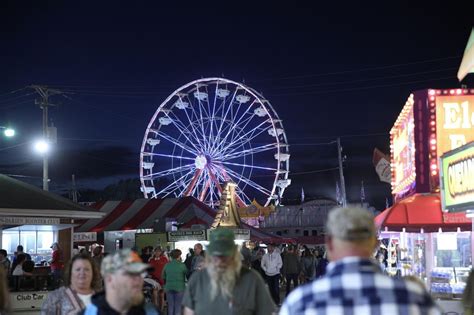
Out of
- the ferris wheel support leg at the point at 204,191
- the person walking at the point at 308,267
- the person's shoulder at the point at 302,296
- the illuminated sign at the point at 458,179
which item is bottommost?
the person walking at the point at 308,267

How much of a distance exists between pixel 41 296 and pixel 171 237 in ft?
27.4

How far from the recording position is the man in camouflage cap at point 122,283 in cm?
343

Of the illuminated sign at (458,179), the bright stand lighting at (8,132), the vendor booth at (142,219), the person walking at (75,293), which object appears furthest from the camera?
the vendor booth at (142,219)

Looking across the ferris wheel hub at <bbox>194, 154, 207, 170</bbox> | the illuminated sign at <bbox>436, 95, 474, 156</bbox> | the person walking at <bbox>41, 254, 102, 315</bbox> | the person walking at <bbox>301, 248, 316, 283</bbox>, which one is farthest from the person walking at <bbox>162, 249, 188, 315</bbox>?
the ferris wheel hub at <bbox>194, 154, 207, 170</bbox>

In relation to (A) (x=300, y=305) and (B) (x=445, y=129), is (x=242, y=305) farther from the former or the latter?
(B) (x=445, y=129)

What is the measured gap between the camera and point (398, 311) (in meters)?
2.71

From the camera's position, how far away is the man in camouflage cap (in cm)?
343

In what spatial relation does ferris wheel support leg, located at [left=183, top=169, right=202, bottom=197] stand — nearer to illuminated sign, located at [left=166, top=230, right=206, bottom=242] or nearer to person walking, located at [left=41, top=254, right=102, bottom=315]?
illuminated sign, located at [left=166, top=230, right=206, bottom=242]

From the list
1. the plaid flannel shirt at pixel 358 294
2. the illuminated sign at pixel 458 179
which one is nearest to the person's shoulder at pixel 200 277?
the plaid flannel shirt at pixel 358 294

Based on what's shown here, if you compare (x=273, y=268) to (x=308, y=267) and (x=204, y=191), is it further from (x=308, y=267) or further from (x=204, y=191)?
(x=204, y=191)

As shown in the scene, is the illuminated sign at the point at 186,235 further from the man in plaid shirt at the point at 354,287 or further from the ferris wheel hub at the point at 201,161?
the man in plaid shirt at the point at 354,287

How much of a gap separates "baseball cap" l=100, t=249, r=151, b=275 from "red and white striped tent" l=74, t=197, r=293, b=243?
22.8 metres

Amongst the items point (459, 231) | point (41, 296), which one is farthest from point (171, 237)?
point (459, 231)

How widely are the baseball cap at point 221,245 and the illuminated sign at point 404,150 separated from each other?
11.6 metres
